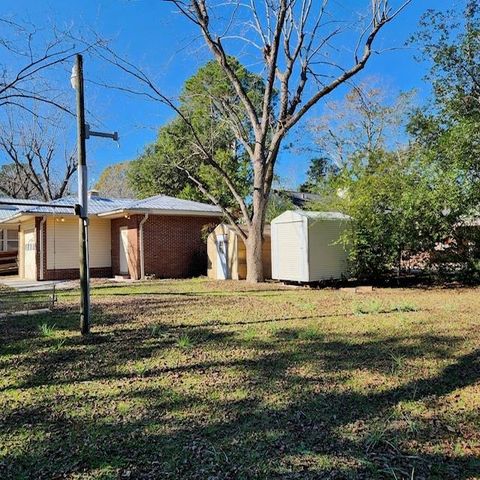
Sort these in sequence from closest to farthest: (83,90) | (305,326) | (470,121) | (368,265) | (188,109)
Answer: (83,90), (305,326), (470,121), (368,265), (188,109)

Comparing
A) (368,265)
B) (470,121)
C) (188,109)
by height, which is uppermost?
(188,109)

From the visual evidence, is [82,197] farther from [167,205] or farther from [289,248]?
[167,205]


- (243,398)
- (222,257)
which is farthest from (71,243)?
(243,398)

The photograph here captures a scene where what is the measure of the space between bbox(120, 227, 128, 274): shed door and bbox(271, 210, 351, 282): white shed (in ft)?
22.8

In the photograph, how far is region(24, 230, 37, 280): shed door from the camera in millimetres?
17625

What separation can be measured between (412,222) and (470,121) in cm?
298

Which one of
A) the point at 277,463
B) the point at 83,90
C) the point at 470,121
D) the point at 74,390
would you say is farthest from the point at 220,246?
the point at 277,463

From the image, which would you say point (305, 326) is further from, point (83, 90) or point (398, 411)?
point (83, 90)

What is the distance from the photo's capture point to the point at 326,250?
1266 centimetres

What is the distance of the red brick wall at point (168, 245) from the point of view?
16578mm

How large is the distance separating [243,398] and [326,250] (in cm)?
923

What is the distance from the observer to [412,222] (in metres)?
12.0

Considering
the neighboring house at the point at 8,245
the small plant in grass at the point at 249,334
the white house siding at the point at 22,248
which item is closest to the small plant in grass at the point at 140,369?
the small plant in grass at the point at 249,334

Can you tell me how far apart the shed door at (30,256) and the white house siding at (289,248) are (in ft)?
32.5
